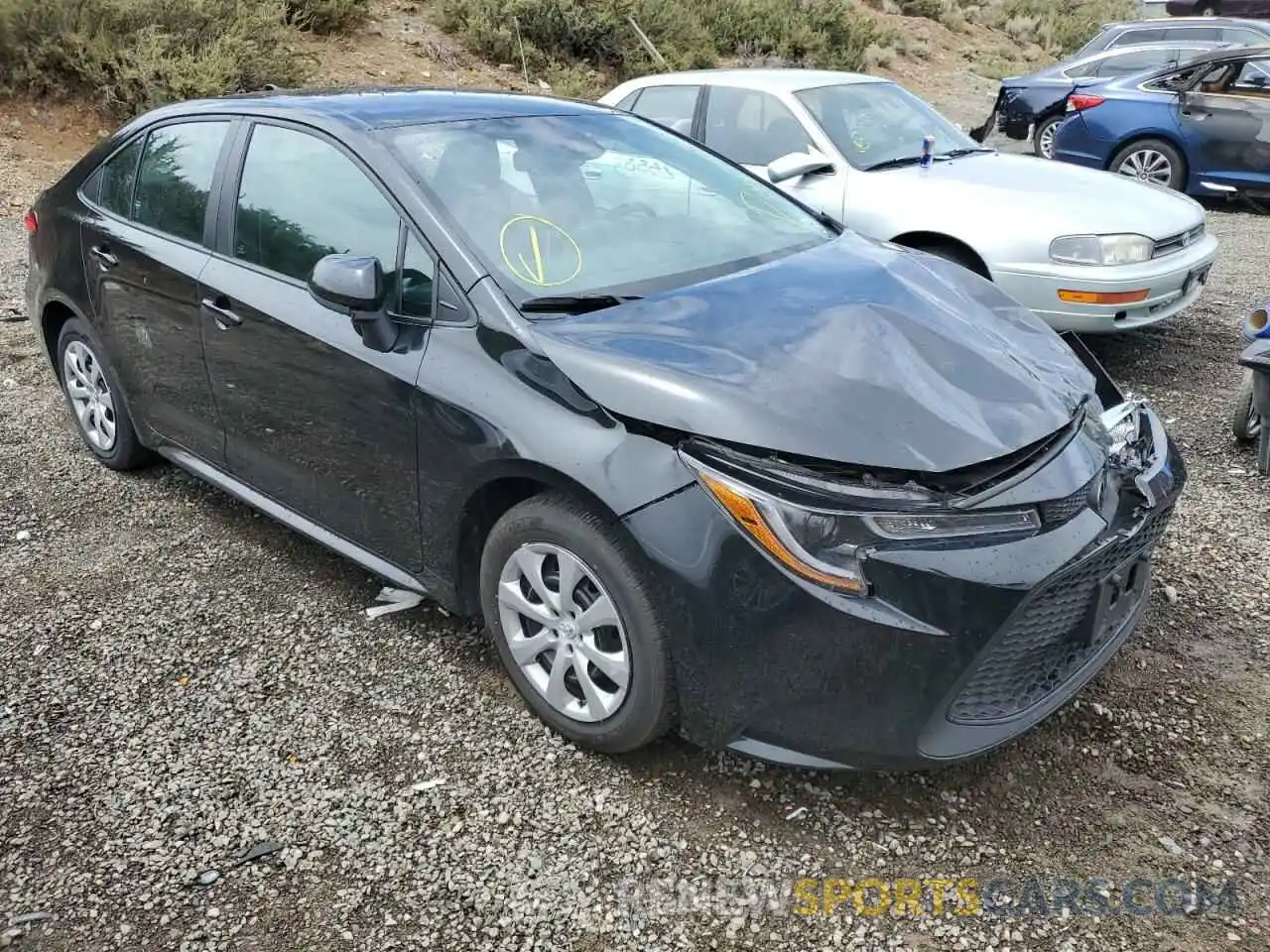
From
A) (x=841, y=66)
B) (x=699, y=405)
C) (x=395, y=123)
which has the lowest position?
(x=841, y=66)

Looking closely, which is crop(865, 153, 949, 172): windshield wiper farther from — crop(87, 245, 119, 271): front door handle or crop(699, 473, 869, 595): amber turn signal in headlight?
crop(699, 473, 869, 595): amber turn signal in headlight

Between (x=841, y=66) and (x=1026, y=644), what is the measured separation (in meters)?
18.7

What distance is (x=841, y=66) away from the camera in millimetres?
18953

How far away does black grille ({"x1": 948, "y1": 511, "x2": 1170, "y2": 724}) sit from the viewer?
2.27m

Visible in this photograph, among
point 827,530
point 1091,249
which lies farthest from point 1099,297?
point 827,530

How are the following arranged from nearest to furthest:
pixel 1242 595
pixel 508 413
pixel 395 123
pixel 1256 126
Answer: pixel 508 413
pixel 395 123
pixel 1242 595
pixel 1256 126

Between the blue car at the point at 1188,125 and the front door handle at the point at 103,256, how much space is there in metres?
9.15

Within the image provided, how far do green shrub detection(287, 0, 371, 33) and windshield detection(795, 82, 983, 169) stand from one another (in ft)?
30.9

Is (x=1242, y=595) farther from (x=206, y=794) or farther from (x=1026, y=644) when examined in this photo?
(x=206, y=794)

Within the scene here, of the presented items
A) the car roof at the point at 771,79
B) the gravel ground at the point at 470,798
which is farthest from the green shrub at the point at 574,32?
the gravel ground at the point at 470,798

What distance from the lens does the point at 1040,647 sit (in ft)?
7.76

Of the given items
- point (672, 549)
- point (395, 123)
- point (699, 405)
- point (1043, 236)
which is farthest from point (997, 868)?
point (1043, 236)

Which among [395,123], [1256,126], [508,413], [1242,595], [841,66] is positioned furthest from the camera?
[841,66]

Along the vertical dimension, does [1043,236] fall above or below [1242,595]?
above
